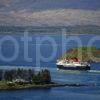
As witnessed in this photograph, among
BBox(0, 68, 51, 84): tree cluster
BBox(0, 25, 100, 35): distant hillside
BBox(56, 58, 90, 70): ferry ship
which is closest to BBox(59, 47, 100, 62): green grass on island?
BBox(56, 58, 90, 70): ferry ship

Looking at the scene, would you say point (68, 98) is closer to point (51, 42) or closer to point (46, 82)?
point (46, 82)

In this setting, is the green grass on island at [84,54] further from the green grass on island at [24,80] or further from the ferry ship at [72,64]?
the green grass on island at [24,80]

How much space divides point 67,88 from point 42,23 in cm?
1259

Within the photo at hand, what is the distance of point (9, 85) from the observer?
1204 centimetres

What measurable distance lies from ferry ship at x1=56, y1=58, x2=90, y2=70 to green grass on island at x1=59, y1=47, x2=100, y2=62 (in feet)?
1.19

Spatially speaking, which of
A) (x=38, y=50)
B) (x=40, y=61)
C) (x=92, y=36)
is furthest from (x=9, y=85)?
(x=92, y=36)

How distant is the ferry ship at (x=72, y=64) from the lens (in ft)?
53.0

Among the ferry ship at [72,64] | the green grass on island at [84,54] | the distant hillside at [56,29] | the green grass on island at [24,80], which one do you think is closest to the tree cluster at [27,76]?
the green grass on island at [24,80]

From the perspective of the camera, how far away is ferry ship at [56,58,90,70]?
16.1m

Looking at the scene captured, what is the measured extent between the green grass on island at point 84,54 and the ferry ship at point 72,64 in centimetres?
36

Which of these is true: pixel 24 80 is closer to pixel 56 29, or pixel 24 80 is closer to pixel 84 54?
pixel 84 54

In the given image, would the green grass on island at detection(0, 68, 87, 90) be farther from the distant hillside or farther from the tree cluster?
the distant hillside

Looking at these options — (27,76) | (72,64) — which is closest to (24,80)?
(27,76)

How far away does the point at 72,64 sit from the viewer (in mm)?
16562
